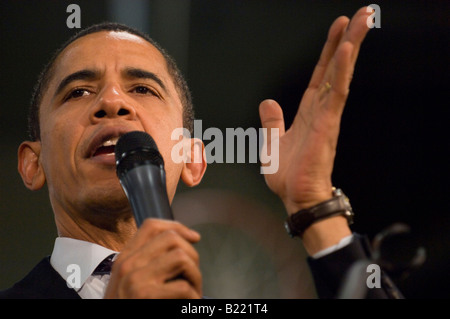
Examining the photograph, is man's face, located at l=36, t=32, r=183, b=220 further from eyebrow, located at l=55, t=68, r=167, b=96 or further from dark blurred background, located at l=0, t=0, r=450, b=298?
dark blurred background, located at l=0, t=0, r=450, b=298

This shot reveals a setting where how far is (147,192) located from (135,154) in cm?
11

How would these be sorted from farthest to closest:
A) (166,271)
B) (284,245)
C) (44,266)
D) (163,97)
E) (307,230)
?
(284,245) → (163,97) → (44,266) → (307,230) → (166,271)

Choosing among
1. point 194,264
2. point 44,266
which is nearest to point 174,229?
point 194,264

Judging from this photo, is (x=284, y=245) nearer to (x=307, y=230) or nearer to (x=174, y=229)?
(x=307, y=230)

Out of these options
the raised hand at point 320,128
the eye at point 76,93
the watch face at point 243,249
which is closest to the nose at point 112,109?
the eye at point 76,93

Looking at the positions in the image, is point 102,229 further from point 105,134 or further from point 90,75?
point 90,75

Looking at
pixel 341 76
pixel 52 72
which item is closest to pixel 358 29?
pixel 341 76

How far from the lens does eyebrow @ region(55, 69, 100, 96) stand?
153 centimetres

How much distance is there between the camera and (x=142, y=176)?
3.31ft

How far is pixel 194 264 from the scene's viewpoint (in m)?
0.89

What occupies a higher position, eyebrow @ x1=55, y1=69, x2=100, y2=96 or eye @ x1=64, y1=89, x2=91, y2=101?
eyebrow @ x1=55, y1=69, x2=100, y2=96

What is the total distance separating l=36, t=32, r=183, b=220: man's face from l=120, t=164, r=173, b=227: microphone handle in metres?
0.35

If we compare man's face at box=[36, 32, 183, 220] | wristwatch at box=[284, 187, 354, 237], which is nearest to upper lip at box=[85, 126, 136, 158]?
man's face at box=[36, 32, 183, 220]
